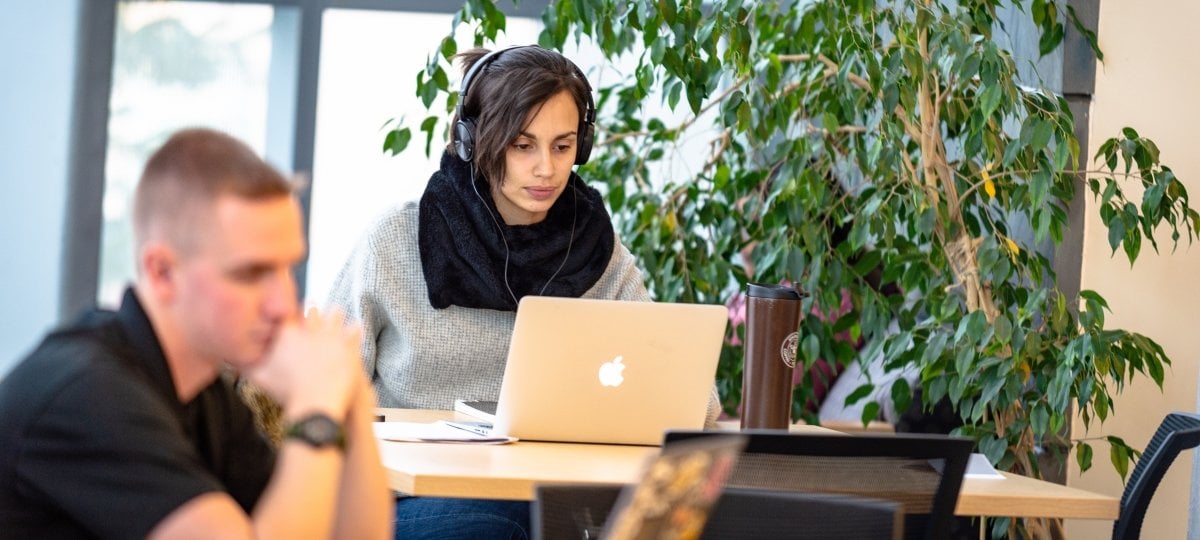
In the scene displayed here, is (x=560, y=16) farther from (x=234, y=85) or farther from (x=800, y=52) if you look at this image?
(x=234, y=85)

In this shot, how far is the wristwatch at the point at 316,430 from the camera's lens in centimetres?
112

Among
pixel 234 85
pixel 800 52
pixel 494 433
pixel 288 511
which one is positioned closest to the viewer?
pixel 288 511

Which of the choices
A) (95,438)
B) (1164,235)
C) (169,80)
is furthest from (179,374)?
(169,80)

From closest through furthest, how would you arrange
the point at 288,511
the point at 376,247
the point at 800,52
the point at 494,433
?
the point at 288,511 → the point at 494,433 → the point at 376,247 → the point at 800,52

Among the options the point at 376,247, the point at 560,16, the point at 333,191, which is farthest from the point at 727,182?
the point at 333,191

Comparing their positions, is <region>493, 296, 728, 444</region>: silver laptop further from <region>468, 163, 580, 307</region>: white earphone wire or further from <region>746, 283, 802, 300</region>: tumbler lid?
<region>468, 163, 580, 307</region>: white earphone wire

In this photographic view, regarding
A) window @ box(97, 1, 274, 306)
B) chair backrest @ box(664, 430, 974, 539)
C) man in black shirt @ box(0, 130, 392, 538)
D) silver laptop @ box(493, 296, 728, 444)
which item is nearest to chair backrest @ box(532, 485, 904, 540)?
chair backrest @ box(664, 430, 974, 539)

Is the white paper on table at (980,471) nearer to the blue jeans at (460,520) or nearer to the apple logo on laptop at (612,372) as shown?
the apple logo on laptop at (612,372)

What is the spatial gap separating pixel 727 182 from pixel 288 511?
2.23 m

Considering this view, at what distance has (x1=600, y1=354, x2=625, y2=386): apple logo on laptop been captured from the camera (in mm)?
1912

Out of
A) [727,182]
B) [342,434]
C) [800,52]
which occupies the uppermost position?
[800,52]

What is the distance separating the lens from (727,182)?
3.22 metres

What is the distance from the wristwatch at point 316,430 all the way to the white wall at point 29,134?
3.49m

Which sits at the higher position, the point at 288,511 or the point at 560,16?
the point at 560,16
